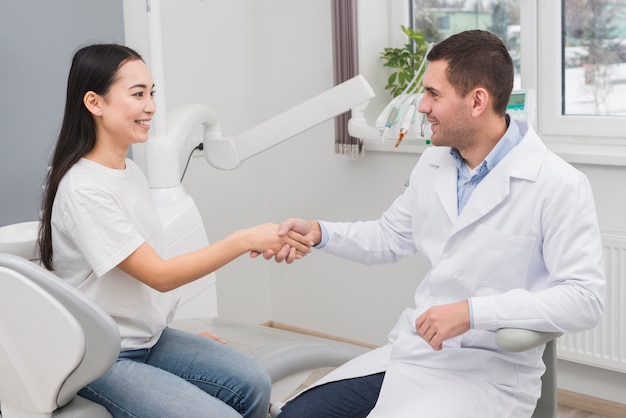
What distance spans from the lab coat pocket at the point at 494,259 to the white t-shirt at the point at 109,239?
0.67 m

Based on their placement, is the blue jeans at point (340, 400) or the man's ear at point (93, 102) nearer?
the blue jeans at point (340, 400)

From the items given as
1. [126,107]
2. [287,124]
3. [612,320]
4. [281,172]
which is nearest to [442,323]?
[126,107]

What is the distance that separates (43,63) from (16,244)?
74cm

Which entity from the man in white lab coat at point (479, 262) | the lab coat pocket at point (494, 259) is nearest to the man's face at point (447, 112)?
the man in white lab coat at point (479, 262)

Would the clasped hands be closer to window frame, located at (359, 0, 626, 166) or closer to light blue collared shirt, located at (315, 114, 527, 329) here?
light blue collared shirt, located at (315, 114, 527, 329)

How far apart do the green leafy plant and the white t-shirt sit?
1.46 m

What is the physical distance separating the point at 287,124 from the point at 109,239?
2.99 feet

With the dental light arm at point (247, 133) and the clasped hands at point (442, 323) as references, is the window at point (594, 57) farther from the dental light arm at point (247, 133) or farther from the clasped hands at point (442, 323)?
the clasped hands at point (442, 323)

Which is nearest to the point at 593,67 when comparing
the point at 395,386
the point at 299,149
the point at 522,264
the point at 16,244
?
the point at 299,149

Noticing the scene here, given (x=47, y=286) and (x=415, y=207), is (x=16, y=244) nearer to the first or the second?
(x=47, y=286)

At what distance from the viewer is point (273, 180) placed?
3680 millimetres

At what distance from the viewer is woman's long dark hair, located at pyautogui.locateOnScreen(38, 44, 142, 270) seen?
1853mm

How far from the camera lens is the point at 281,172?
364cm

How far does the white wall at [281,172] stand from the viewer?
330cm
